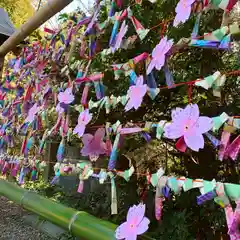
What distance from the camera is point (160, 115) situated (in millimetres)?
1438

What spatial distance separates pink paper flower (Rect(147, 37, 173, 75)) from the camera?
2.90 ft

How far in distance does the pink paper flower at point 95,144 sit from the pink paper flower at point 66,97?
19cm

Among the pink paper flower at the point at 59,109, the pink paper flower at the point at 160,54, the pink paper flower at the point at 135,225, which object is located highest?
the pink paper flower at the point at 160,54

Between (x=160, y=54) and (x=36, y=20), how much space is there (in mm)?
1049

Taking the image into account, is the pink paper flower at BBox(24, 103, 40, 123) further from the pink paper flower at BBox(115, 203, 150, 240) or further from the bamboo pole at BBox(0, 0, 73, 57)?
the pink paper flower at BBox(115, 203, 150, 240)

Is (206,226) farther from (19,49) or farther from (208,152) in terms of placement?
(19,49)

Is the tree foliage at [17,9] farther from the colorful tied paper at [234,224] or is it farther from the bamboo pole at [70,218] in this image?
the colorful tied paper at [234,224]

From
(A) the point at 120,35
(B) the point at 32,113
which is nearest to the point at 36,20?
(B) the point at 32,113

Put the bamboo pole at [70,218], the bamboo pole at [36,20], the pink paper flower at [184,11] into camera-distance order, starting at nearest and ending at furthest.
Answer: the pink paper flower at [184,11]
the bamboo pole at [70,218]
the bamboo pole at [36,20]

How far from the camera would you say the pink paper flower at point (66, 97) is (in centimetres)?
132

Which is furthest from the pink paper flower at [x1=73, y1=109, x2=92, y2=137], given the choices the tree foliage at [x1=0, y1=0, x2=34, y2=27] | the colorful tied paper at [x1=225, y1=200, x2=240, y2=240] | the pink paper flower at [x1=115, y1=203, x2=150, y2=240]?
the tree foliage at [x1=0, y1=0, x2=34, y2=27]

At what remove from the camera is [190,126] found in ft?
2.59

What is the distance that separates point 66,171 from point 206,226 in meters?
0.60

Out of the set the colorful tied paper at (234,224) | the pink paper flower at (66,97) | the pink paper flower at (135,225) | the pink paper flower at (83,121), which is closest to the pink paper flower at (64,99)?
the pink paper flower at (66,97)
